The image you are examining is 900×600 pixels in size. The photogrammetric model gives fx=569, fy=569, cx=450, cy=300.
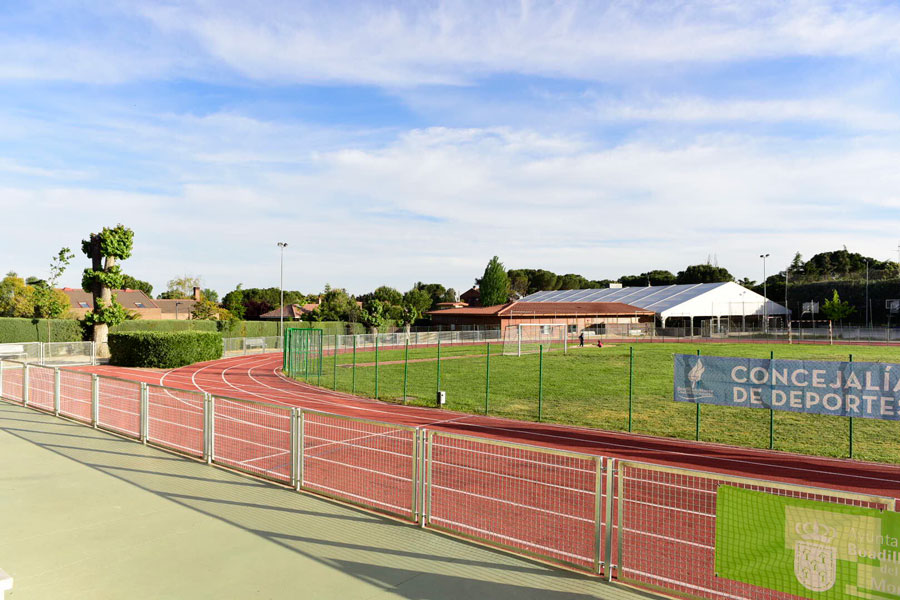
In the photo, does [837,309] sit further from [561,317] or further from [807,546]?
[807,546]

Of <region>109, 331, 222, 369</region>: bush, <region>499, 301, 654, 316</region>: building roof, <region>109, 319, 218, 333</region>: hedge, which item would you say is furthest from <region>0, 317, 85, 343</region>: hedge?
<region>499, 301, 654, 316</region>: building roof

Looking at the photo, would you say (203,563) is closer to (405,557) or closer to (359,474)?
(405,557)

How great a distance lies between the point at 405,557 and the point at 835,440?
44.9 feet

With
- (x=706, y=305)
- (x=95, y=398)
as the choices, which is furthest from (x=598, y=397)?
(x=706, y=305)

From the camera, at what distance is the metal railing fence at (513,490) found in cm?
540

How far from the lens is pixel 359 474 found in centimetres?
975

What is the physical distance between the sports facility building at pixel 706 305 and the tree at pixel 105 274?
4351 centimetres

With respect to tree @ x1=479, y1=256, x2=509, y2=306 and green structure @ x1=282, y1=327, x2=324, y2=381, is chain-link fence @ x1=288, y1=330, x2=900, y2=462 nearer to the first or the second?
green structure @ x1=282, y1=327, x2=324, y2=381

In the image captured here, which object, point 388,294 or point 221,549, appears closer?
point 221,549

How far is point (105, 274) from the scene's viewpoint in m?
39.0

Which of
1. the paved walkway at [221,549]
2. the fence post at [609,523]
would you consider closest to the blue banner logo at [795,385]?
the fence post at [609,523]

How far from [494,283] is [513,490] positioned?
94.7 m

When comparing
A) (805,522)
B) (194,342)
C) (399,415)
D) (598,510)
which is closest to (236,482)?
(598,510)

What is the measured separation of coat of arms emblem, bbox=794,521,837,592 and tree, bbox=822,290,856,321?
8161 centimetres
